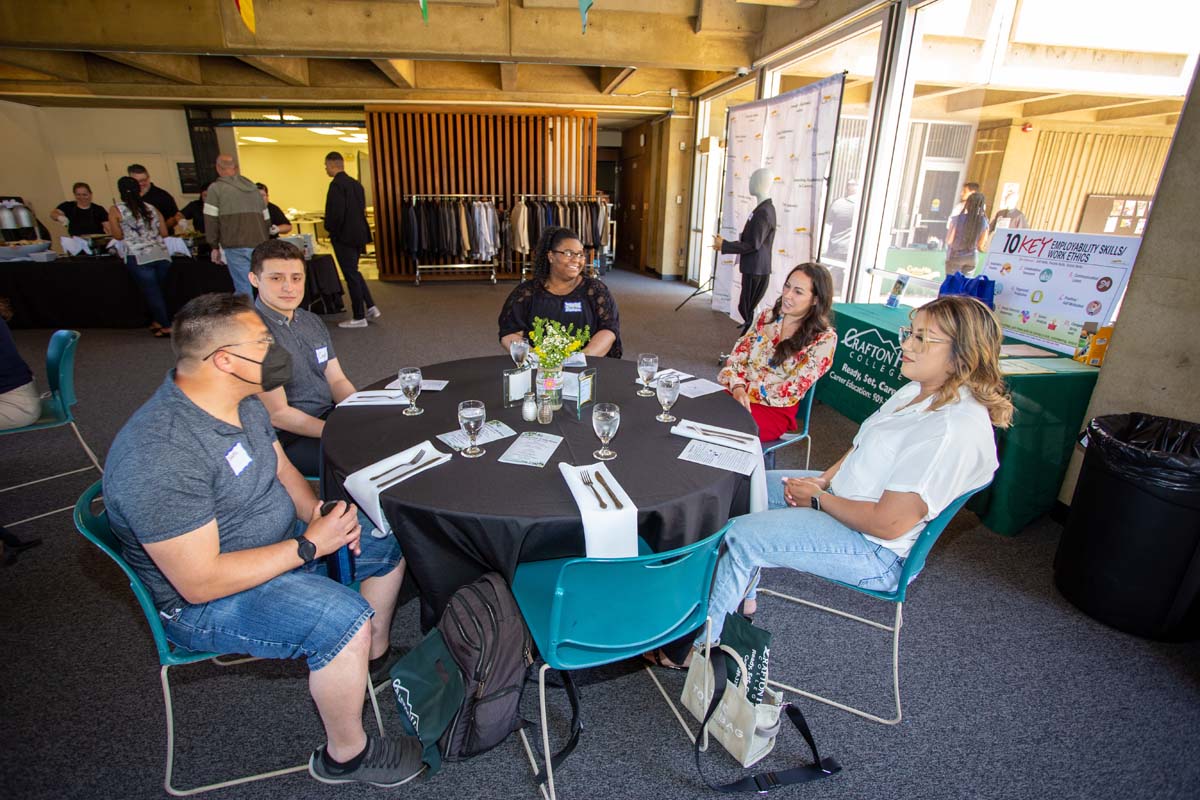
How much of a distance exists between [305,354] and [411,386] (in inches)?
29.6

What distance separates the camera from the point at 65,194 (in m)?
11.3

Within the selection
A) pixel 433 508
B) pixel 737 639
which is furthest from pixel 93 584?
pixel 737 639

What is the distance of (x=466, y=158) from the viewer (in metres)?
10.4

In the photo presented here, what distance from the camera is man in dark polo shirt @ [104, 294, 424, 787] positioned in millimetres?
1321

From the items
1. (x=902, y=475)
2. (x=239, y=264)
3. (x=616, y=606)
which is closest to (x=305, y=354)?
(x=616, y=606)

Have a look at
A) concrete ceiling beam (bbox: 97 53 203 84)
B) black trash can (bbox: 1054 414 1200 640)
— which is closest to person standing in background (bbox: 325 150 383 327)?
concrete ceiling beam (bbox: 97 53 203 84)

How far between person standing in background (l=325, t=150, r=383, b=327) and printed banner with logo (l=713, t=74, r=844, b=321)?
4.49m

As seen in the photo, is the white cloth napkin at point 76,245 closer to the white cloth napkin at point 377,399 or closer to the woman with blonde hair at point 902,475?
the white cloth napkin at point 377,399

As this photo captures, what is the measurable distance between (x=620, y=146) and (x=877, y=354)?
11.9 meters

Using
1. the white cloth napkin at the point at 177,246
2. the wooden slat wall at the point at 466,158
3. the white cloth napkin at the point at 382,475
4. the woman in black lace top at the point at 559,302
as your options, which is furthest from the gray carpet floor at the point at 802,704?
the wooden slat wall at the point at 466,158

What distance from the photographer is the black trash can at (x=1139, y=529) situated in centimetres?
218

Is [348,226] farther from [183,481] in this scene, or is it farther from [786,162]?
[183,481]

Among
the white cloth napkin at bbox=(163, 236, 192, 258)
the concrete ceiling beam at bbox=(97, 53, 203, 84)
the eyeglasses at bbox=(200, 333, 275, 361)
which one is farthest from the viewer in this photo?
the concrete ceiling beam at bbox=(97, 53, 203, 84)

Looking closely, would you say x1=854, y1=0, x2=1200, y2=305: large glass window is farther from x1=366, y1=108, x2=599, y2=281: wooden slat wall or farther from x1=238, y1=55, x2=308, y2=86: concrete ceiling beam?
x1=238, y1=55, x2=308, y2=86: concrete ceiling beam
